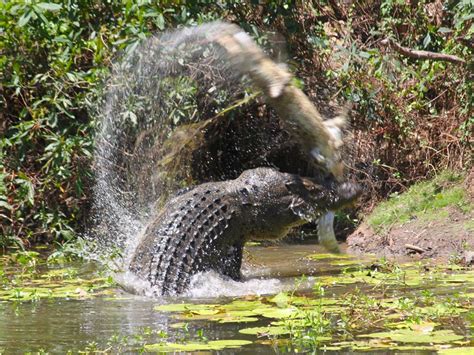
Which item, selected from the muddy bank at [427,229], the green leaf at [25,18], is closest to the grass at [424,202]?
the muddy bank at [427,229]

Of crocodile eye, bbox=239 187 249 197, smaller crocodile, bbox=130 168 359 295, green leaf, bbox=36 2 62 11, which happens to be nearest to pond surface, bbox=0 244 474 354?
smaller crocodile, bbox=130 168 359 295

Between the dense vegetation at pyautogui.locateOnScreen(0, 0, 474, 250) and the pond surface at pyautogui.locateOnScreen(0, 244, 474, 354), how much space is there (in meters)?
2.40

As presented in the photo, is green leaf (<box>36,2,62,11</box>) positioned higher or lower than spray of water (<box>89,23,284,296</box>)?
higher

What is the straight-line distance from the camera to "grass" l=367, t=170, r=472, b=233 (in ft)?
30.1

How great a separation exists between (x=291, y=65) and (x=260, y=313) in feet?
16.6

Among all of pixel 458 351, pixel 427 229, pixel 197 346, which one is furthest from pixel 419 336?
pixel 427 229

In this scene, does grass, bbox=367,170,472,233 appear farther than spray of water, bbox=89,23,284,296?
No

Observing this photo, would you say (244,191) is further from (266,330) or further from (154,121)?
(154,121)

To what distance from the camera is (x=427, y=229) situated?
8906 millimetres

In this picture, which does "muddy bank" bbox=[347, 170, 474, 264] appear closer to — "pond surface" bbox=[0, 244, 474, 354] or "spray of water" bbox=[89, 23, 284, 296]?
"pond surface" bbox=[0, 244, 474, 354]

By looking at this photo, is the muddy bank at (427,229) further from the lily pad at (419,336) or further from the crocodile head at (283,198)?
the lily pad at (419,336)

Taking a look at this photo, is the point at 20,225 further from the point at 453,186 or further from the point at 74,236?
the point at 453,186

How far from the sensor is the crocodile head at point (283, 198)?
7539mm

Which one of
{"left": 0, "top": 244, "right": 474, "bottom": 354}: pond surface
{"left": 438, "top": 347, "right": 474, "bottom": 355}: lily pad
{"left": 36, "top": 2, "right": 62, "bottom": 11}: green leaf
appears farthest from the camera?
{"left": 36, "top": 2, "right": 62, "bottom": 11}: green leaf
